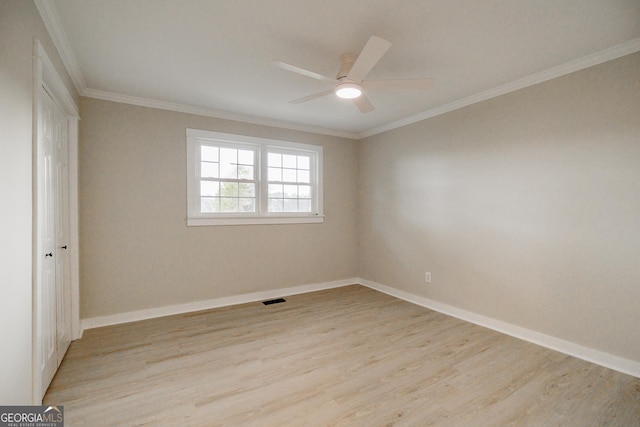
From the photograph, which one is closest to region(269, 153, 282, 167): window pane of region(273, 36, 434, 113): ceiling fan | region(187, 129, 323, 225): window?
region(187, 129, 323, 225): window

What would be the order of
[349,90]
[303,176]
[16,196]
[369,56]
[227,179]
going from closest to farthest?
[16,196] → [369,56] → [349,90] → [227,179] → [303,176]

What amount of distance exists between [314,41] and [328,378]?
2612 mm

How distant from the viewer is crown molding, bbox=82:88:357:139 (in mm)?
3201

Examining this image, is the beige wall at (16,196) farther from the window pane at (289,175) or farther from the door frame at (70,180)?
the window pane at (289,175)

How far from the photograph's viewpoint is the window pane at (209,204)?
3838 millimetres

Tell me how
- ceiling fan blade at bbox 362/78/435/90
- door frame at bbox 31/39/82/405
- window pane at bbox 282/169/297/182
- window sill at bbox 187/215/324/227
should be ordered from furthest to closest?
1. window pane at bbox 282/169/297/182
2. window sill at bbox 187/215/324/227
3. ceiling fan blade at bbox 362/78/435/90
4. door frame at bbox 31/39/82/405

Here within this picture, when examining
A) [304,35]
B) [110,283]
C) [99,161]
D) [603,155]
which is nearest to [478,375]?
[603,155]

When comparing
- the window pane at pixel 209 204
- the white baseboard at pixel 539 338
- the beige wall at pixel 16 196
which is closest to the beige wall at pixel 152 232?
the window pane at pixel 209 204

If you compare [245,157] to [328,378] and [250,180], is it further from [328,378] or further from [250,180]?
[328,378]

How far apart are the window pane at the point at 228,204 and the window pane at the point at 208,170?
0.34m

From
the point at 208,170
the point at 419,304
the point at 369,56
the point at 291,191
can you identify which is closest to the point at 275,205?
the point at 291,191

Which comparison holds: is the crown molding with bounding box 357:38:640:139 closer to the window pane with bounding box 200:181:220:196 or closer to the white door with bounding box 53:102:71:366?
the window pane with bounding box 200:181:220:196

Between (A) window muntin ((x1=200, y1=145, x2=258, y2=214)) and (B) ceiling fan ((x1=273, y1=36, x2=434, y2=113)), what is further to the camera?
(A) window muntin ((x1=200, y1=145, x2=258, y2=214))

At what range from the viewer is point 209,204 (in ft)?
12.8
